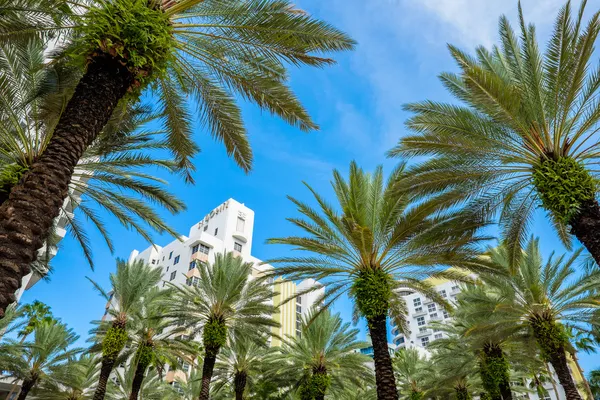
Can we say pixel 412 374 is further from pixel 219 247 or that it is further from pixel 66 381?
pixel 219 247

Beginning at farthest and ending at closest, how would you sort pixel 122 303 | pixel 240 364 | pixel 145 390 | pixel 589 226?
pixel 145 390 → pixel 240 364 → pixel 122 303 → pixel 589 226

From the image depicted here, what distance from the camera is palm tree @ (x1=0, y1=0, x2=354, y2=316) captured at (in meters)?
5.45

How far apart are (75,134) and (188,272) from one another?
4956 centimetres

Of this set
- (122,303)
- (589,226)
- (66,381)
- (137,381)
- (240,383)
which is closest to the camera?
(589,226)

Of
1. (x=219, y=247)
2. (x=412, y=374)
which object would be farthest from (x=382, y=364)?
(x=219, y=247)

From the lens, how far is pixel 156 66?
6688 mm

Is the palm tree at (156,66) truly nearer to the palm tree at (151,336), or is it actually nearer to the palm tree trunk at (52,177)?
the palm tree trunk at (52,177)

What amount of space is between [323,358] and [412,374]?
10.8 m

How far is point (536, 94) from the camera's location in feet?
32.8

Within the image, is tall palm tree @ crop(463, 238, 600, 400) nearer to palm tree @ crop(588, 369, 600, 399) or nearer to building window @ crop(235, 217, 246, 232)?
palm tree @ crop(588, 369, 600, 399)

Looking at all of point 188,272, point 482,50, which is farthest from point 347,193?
point 188,272

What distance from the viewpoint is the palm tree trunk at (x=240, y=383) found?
24.3m

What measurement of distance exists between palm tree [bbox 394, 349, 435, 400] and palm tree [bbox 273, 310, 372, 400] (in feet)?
22.4

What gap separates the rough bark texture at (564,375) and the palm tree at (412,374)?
40.0 ft
